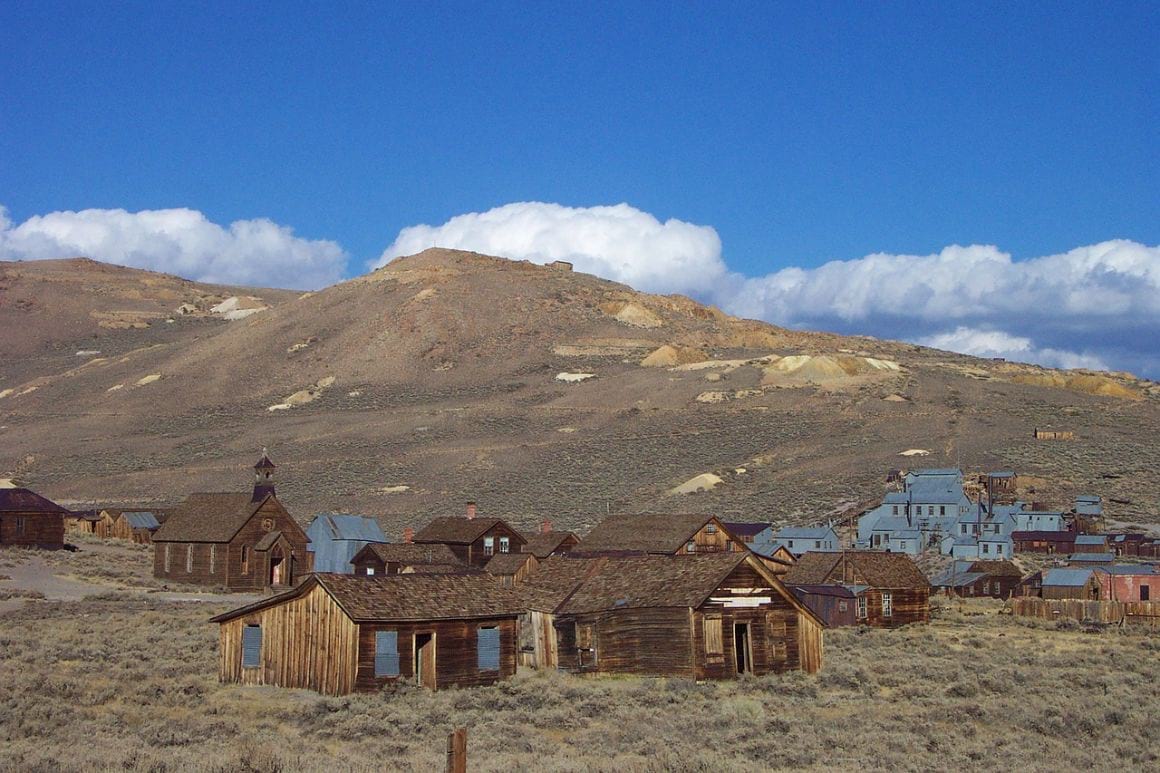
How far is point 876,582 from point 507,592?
19192mm

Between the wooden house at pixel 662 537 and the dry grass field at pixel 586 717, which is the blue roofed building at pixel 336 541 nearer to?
the wooden house at pixel 662 537

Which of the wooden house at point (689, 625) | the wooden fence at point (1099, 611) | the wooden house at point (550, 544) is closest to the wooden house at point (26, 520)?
the wooden house at point (550, 544)

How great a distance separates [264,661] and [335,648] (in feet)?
6.53

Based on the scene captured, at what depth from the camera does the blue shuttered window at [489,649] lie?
2877cm

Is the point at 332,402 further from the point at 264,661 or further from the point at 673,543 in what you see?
the point at 264,661

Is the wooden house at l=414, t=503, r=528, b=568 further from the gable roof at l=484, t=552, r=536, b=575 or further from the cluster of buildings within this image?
the gable roof at l=484, t=552, r=536, b=575

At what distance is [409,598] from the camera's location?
2861 centimetres

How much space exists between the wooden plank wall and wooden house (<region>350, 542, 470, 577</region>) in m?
26.4

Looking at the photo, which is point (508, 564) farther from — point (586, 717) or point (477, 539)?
point (586, 717)

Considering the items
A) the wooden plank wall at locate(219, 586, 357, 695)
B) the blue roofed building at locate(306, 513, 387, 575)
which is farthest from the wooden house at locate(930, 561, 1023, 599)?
the wooden plank wall at locate(219, 586, 357, 695)

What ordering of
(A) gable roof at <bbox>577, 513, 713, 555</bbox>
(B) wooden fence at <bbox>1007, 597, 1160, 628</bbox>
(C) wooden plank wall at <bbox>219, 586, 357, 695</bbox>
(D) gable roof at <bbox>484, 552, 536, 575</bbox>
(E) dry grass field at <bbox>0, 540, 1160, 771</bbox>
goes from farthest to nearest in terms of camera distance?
(A) gable roof at <bbox>577, 513, 713, 555</bbox> → (D) gable roof at <bbox>484, 552, 536, 575</bbox> → (B) wooden fence at <bbox>1007, 597, 1160, 628</bbox> → (C) wooden plank wall at <bbox>219, 586, 357, 695</bbox> → (E) dry grass field at <bbox>0, 540, 1160, 771</bbox>

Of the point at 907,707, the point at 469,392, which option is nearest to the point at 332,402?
the point at 469,392

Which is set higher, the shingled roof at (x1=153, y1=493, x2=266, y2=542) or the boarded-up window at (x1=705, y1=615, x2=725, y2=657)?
the shingled roof at (x1=153, y1=493, x2=266, y2=542)

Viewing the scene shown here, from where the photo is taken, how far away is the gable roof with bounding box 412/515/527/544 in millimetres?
60812
